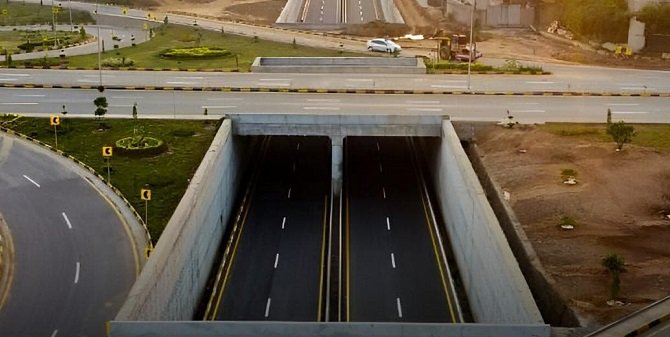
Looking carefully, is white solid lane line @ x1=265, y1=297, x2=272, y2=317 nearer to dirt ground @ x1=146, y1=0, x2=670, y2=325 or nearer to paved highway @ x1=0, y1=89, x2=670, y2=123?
dirt ground @ x1=146, y1=0, x2=670, y2=325

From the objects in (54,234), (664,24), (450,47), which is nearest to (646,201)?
(54,234)

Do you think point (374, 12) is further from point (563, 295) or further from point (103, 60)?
point (563, 295)

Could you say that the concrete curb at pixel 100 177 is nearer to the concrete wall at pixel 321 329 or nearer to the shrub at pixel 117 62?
the concrete wall at pixel 321 329

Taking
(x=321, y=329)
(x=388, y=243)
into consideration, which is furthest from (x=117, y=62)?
(x=321, y=329)

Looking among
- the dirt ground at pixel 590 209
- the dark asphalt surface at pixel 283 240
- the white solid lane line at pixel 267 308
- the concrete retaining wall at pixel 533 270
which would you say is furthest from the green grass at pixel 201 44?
the white solid lane line at pixel 267 308

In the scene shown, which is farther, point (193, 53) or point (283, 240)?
point (193, 53)

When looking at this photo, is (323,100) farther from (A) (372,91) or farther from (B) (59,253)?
(B) (59,253)
